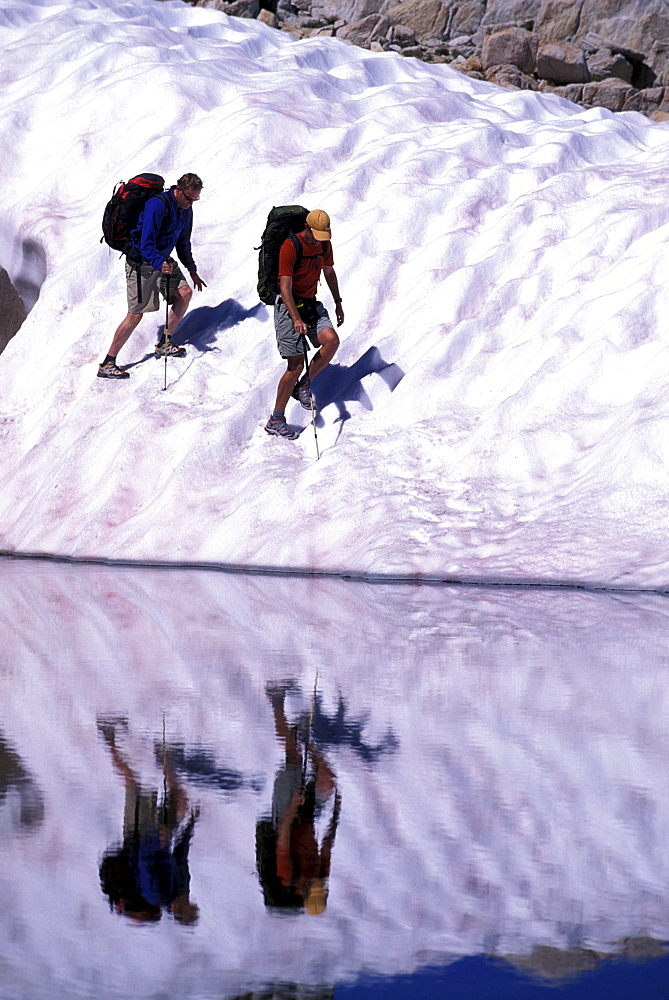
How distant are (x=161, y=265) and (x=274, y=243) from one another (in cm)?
151

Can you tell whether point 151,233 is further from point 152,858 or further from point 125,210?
point 152,858

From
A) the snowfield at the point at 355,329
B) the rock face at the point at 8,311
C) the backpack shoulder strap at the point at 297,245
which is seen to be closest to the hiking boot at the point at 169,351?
the snowfield at the point at 355,329

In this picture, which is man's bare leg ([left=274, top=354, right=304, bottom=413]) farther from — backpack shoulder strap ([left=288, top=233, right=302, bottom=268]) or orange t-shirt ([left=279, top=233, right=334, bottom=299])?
backpack shoulder strap ([left=288, top=233, right=302, bottom=268])

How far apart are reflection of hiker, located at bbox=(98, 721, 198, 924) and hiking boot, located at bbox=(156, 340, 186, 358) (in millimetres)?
10522

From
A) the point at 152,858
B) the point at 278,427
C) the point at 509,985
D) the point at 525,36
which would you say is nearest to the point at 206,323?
the point at 278,427

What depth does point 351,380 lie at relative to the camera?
14.2m

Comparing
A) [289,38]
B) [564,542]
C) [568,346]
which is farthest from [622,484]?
[289,38]

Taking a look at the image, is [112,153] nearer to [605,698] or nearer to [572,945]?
[605,698]

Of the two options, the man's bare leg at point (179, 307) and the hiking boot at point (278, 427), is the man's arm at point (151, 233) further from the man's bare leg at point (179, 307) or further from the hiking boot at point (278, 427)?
the hiking boot at point (278, 427)

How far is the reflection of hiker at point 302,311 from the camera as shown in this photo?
12.3m

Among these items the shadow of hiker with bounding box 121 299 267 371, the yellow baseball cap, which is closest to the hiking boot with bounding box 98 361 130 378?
the shadow of hiker with bounding box 121 299 267 371

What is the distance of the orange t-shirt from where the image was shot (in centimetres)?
1231

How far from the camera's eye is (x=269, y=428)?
13.3 m

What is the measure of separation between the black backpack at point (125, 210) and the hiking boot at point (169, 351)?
1254 millimetres
